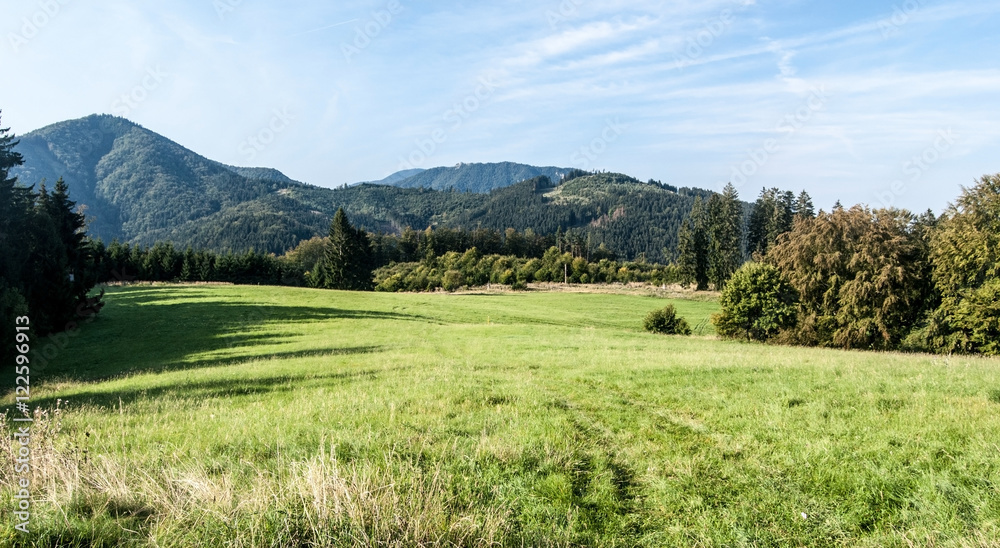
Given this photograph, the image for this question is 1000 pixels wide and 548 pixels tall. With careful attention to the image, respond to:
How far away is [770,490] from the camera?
238 inches

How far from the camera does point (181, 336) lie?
111 ft

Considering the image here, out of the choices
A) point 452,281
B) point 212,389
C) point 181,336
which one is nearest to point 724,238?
A: point 452,281

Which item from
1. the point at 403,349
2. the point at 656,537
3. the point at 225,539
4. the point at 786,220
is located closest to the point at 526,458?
the point at 656,537

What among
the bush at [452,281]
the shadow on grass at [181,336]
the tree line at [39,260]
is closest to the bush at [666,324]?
the shadow on grass at [181,336]

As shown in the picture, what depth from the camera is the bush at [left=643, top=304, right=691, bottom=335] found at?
41.5 meters

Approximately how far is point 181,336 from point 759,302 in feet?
142

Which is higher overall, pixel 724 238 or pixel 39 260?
pixel 724 238

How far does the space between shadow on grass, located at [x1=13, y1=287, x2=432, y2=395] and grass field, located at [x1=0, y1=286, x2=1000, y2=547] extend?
29.1ft

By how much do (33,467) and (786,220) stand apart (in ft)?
325

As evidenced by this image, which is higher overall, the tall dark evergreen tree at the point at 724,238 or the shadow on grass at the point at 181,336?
the tall dark evergreen tree at the point at 724,238

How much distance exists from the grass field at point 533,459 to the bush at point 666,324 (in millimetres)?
25622

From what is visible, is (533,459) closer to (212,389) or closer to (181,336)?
(212,389)

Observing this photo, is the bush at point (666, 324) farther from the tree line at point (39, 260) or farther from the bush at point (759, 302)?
the tree line at point (39, 260)

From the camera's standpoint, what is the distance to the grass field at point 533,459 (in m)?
4.73
